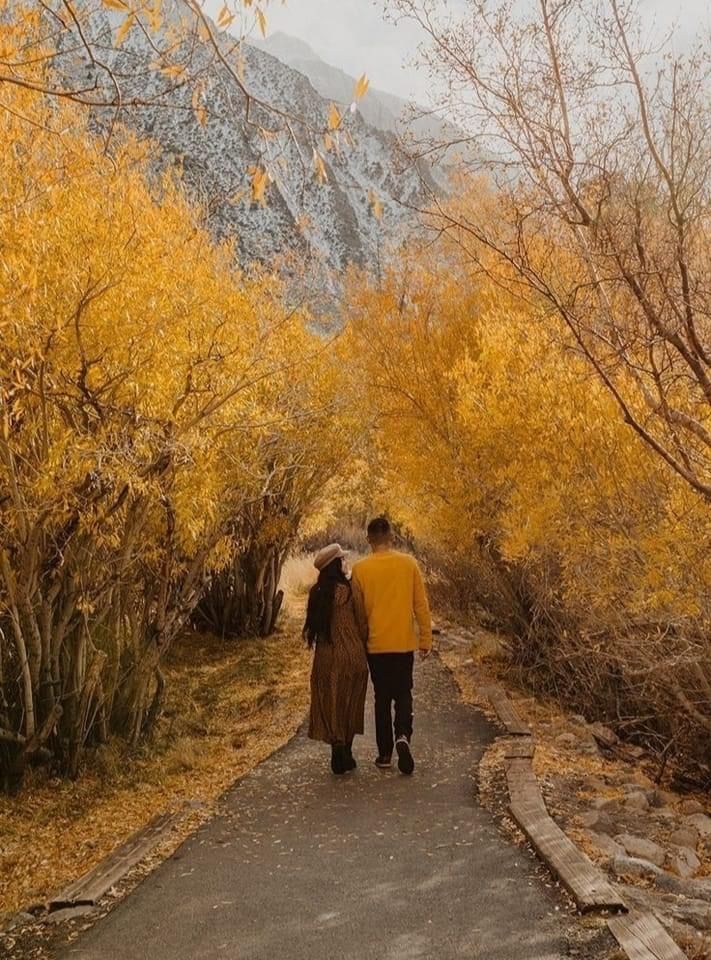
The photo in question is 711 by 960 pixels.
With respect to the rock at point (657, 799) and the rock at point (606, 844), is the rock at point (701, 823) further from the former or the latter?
the rock at point (606, 844)

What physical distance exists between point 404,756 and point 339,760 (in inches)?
20.7

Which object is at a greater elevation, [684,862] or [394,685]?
[394,685]

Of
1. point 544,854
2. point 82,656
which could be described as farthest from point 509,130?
point 82,656

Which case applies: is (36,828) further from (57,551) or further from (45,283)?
(45,283)

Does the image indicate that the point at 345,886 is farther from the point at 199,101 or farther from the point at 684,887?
the point at 199,101

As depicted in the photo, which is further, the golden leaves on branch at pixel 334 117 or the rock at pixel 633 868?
the rock at pixel 633 868

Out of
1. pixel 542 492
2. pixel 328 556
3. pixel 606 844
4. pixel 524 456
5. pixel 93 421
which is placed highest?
pixel 93 421

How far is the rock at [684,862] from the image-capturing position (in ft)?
18.2

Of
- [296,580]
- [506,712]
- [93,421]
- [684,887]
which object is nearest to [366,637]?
[93,421]

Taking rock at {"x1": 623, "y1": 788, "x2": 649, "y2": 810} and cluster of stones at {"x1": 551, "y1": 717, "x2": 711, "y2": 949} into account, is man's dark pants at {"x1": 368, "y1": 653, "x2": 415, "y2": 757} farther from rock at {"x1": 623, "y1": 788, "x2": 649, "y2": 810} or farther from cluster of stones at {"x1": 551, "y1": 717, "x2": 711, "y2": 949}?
rock at {"x1": 623, "y1": 788, "x2": 649, "y2": 810}

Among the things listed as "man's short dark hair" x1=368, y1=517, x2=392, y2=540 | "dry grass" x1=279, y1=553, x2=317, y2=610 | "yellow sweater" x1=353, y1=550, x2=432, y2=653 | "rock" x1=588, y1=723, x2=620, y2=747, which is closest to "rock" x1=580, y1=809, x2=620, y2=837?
"yellow sweater" x1=353, y1=550, x2=432, y2=653

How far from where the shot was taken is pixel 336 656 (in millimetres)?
7109

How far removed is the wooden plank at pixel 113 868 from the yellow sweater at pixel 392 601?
6.35ft

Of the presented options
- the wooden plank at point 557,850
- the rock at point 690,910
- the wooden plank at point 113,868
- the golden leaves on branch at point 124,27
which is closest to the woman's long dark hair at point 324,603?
the wooden plank at point 113,868
